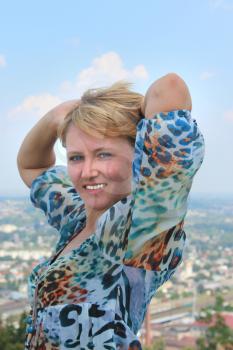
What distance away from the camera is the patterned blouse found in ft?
2.39

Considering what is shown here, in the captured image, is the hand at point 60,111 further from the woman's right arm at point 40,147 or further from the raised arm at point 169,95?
the raised arm at point 169,95

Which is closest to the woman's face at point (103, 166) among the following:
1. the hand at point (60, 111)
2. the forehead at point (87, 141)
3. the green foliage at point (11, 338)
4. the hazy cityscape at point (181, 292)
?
the forehead at point (87, 141)

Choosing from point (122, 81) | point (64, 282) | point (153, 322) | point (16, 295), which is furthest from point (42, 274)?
point (153, 322)

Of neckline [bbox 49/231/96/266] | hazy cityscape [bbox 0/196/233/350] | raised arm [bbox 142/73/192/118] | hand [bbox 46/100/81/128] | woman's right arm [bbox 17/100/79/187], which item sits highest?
raised arm [bbox 142/73/192/118]

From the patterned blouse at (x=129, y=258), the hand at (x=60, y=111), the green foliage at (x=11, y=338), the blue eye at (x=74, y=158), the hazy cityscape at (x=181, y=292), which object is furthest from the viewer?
the hazy cityscape at (x=181, y=292)

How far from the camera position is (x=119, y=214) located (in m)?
0.76

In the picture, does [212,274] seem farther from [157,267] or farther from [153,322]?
[157,267]

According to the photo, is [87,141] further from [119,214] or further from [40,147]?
[40,147]

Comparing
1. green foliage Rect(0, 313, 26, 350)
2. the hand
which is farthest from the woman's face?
green foliage Rect(0, 313, 26, 350)

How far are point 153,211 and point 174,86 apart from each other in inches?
5.6

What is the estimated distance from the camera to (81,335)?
764 mm

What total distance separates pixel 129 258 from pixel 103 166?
4.7 inches

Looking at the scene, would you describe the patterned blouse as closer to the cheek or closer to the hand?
the cheek

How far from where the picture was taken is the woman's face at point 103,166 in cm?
80
